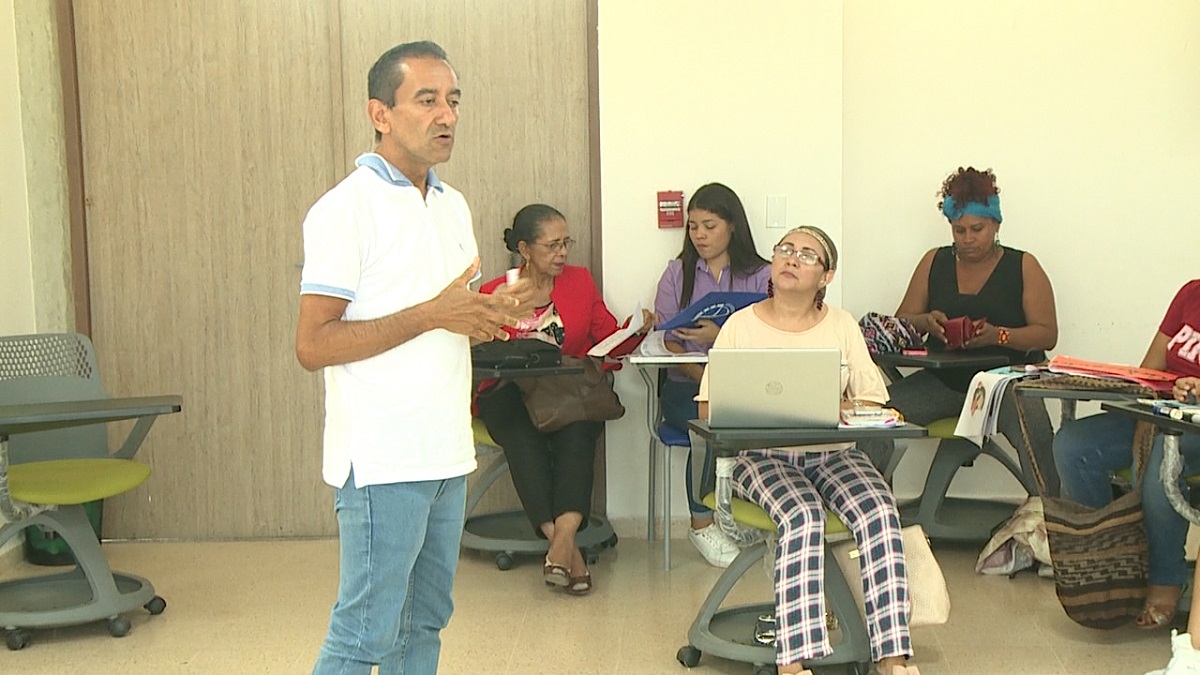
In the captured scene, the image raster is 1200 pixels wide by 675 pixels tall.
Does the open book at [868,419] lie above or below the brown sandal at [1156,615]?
above

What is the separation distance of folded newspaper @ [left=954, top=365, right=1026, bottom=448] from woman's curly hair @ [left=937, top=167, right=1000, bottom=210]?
0.97m

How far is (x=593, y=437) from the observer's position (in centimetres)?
436

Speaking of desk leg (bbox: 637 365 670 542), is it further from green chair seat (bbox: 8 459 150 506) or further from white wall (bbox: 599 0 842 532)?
green chair seat (bbox: 8 459 150 506)

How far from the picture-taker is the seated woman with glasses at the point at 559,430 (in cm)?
412

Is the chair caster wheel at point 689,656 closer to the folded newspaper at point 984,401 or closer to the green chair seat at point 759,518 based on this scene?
the green chair seat at point 759,518

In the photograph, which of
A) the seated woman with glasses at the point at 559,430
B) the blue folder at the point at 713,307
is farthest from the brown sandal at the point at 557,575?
the blue folder at the point at 713,307

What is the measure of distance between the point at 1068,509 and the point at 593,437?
1.64 meters

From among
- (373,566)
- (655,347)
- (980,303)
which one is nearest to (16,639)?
(373,566)

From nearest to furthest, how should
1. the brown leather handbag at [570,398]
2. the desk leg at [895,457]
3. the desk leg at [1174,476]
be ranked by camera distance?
the desk leg at [1174,476], the desk leg at [895,457], the brown leather handbag at [570,398]

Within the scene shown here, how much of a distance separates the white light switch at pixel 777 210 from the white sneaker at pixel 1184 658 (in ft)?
7.00

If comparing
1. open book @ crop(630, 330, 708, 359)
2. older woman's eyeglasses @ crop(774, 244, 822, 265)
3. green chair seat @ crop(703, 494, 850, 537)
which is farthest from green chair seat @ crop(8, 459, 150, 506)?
older woman's eyeglasses @ crop(774, 244, 822, 265)

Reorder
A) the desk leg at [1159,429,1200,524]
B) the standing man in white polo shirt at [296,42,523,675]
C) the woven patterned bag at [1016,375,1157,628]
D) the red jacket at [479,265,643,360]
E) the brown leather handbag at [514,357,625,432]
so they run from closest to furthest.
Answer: the standing man in white polo shirt at [296,42,523,675], the desk leg at [1159,429,1200,524], the woven patterned bag at [1016,375,1157,628], the brown leather handbag at [514,357,625,432], the red jacket at [479,265,643,360]

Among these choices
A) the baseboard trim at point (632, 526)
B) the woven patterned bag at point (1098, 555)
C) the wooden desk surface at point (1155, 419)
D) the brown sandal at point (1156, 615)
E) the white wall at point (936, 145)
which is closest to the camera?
the wooden desk surface at point (1155, 419)

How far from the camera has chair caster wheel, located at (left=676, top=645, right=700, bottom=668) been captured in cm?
331
